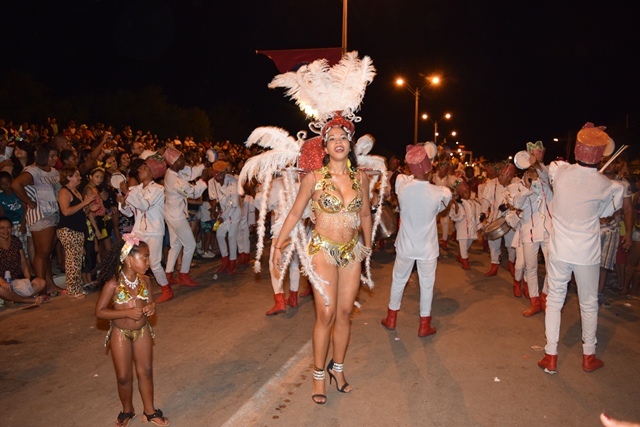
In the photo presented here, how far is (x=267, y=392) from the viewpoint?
4383mm

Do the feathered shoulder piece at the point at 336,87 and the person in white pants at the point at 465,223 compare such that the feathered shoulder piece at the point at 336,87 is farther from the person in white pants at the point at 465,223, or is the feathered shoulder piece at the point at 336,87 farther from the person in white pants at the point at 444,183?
the person in white pants at the point at 465,223

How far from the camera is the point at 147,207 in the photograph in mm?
6848

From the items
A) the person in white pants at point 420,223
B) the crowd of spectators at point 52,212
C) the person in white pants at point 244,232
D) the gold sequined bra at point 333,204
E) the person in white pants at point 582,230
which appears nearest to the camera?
the gold sequined bra at point 333,204

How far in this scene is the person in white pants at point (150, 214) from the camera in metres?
6.82

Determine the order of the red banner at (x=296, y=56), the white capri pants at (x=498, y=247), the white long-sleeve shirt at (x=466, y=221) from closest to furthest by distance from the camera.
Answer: the white capri pants at (x=498, y=247) < the white long-sleeve shirt at (x=466, y=221) < the red banner at (x=296, y=56)

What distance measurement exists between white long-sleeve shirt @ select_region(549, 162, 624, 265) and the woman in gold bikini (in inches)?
79.3

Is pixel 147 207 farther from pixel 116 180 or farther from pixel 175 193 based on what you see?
pixel 116 180

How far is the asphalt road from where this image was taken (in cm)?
404

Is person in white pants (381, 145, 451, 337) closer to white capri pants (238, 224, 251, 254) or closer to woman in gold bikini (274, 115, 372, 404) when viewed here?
woman in gold bikini (274, 115, 372, 404)

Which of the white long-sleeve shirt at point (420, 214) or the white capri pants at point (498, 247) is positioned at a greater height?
the white long-sleeve shirt at point (420, 214)

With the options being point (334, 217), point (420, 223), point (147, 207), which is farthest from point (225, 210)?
point (334, 217)

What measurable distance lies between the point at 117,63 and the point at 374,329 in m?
34.8

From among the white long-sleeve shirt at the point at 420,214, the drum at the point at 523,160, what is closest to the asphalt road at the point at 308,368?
the white long-sleeve shirt at the point at 420,214

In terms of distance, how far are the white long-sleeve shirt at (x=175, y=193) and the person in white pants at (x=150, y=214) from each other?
438 millimetres
